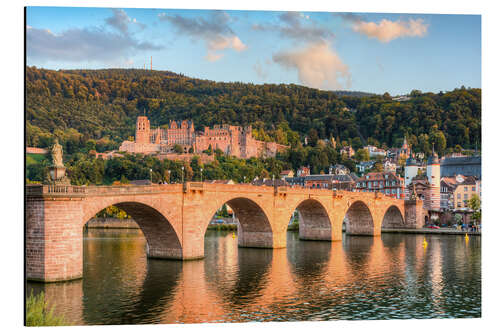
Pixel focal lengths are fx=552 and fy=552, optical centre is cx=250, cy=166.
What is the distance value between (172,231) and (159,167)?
5859 cm

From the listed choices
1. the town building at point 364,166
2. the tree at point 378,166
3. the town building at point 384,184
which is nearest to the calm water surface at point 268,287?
the town building at point 384,184

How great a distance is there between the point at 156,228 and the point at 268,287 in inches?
348

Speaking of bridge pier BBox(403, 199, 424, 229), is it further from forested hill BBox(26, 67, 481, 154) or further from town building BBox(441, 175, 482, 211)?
forested hill BBox(26, 67, 481, 154)

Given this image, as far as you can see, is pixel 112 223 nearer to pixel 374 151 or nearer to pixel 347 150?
pixel 374 151

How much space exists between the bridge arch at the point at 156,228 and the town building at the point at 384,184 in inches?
1827

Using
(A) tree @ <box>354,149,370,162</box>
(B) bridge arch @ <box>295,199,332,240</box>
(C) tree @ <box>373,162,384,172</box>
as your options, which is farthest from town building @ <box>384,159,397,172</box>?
(B) bridge arch @ <box>295,199,332,240</box>

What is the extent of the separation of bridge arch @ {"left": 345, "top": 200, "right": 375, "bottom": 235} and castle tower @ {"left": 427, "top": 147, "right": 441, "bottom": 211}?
13.9 metres

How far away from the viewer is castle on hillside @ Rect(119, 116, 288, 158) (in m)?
117

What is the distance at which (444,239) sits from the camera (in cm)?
5212

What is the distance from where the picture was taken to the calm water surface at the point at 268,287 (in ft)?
65.9

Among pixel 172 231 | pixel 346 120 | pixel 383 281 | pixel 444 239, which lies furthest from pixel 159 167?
pixel 383 281

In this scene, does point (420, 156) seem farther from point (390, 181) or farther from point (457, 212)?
point (457, 212)

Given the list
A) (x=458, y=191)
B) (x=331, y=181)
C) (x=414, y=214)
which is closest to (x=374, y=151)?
(x=331, y=181)
